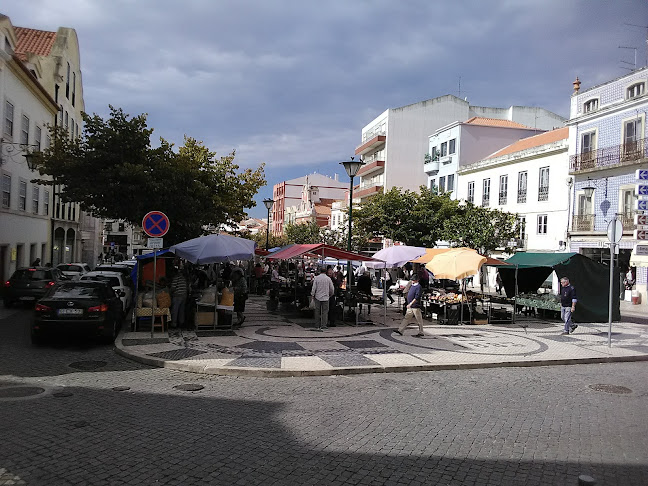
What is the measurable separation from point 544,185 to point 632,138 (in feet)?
22.7

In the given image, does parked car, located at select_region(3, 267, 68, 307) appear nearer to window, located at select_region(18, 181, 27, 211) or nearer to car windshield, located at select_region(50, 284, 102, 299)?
car windshield, located at select_region(50, 284, 102, 299)

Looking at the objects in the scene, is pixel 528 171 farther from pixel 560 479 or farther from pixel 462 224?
pixel 560 479

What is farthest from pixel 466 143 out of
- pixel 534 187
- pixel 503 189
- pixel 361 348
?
pixel 361 348

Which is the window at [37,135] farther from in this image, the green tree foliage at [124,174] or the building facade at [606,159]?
the building facade at [606,159]

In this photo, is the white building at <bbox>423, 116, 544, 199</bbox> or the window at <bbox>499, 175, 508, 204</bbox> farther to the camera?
the white building at <bbox>423, 116, 544, 199</bbox>

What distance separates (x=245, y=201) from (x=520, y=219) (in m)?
19.6

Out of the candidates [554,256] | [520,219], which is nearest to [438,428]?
[554,256]

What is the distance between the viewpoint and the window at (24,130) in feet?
85.3

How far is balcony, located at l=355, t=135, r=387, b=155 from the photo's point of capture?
5709 cm

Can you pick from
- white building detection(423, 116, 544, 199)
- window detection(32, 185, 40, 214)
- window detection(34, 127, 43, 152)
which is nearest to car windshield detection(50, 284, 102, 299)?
window detection(34, 127, 43, 152)

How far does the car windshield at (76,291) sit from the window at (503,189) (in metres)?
31.7

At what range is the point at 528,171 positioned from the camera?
34906 millimetres

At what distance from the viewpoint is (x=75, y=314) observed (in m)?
11.0

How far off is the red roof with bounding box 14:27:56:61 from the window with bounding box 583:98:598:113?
33.1 meters
